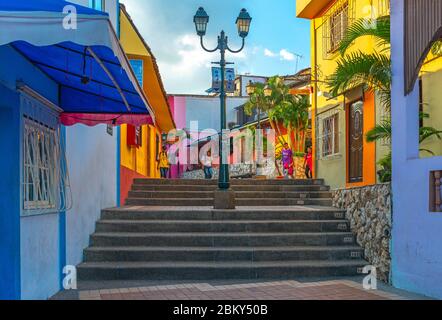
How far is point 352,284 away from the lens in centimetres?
697

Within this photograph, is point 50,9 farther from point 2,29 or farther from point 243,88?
point 243,88

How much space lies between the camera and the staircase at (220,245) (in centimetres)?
743

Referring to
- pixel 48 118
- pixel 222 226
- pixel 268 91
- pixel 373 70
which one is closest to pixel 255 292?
pixel 222 226

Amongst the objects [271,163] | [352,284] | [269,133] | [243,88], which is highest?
[243,88]

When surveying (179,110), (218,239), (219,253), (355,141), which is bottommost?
(219,253)

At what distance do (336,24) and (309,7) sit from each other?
49.8 inches

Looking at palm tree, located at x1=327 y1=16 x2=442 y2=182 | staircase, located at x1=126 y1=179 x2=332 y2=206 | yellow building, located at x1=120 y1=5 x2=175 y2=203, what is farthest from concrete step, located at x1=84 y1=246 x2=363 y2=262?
yellow building, located at x1=120 y1=5 x2=175 y2=203

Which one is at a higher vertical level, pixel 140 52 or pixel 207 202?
pixel 140 52

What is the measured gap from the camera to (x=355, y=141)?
12.1 meters

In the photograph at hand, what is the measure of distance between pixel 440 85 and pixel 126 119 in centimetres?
558

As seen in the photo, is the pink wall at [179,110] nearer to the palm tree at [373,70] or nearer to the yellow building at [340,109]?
the yellow building at [340,109]

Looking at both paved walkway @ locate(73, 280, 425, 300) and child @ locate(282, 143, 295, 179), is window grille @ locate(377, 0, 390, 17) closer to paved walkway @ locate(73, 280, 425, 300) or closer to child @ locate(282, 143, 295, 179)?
Result: paved walkway @ locate(73, 280, 425, 300)

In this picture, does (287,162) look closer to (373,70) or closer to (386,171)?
(386,171)
